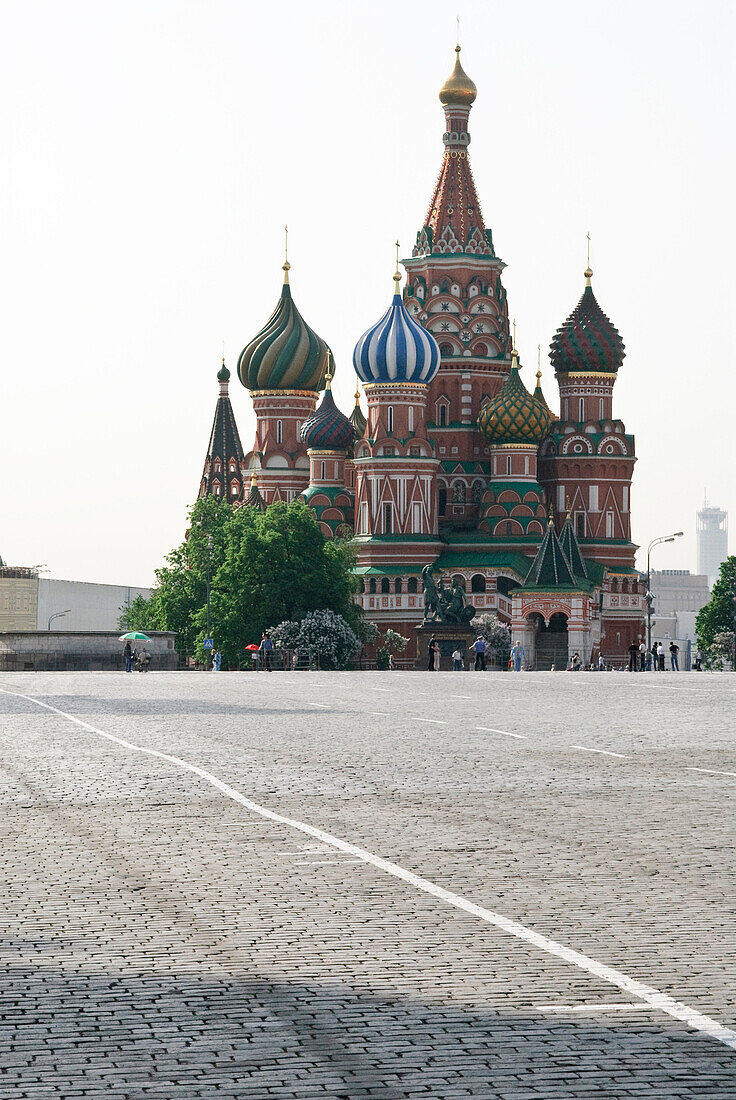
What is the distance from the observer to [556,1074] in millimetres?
6090

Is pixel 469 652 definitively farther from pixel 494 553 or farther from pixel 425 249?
pixel 425 249

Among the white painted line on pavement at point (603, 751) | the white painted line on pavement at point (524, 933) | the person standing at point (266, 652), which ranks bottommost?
the white painted line on pavement at point (524, 933)

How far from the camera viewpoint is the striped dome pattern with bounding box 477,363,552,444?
10394cm

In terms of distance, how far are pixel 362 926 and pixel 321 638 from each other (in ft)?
236

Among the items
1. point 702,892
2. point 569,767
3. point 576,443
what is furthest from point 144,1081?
point 576,443

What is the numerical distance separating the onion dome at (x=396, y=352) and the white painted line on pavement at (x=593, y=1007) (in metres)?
94.4

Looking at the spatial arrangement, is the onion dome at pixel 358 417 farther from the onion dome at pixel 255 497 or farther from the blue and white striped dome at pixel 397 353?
the blue and white striped dome at pixel 397 353

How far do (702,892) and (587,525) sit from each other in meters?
98.9

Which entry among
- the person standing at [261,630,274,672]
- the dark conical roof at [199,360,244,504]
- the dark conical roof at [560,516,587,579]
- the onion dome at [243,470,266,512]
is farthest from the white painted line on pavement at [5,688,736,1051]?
the dark conical roof at [199,360,244,504]

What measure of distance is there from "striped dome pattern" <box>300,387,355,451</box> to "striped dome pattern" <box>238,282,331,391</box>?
4.58 metres

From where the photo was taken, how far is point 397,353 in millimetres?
100750


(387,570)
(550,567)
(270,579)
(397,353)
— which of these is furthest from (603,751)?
(397,353)

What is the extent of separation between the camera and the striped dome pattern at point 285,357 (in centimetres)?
11356

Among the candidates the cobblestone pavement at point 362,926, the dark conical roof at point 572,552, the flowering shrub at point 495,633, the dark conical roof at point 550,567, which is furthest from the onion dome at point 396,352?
the cobblestone pavement at point 362,926
